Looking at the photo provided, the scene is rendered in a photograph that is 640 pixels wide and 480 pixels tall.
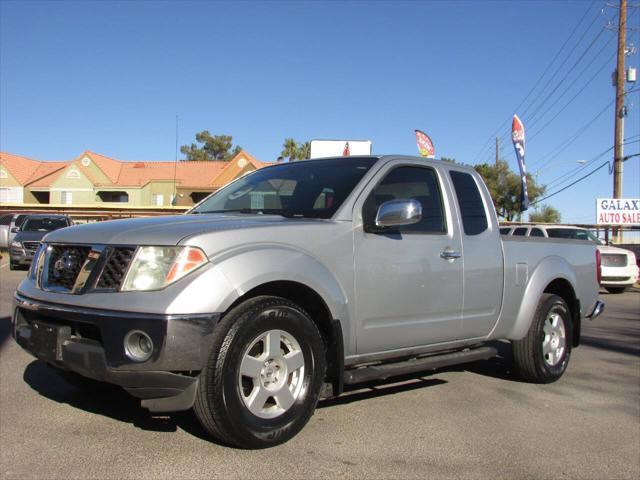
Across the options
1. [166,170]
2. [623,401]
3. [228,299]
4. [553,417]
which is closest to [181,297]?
[228,299]

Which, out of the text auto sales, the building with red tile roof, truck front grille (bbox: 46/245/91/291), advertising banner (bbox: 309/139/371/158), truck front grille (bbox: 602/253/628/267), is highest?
the building with red tile roof

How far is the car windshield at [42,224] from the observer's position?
17.4 metres

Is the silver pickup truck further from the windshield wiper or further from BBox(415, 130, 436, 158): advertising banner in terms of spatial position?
BBox(415, 130, 436, 158): advertising banner

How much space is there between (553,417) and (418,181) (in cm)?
214

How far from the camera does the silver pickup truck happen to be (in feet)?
10.6

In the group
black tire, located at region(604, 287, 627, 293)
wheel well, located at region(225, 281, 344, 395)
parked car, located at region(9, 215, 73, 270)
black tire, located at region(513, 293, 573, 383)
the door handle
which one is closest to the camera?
wheel well, located at region(225, 281, 344, 395)

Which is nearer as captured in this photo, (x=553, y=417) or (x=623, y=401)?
(x=553, y=417)

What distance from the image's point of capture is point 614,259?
1543 centimetres

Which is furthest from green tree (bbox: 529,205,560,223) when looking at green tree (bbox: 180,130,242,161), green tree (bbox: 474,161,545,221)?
green tree (bbox: 180,130,242,161)

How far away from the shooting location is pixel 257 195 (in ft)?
15.9

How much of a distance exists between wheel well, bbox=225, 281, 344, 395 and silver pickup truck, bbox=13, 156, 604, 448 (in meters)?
0.01

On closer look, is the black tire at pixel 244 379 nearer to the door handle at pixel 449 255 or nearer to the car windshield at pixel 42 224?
the door handle at pixel 449 255

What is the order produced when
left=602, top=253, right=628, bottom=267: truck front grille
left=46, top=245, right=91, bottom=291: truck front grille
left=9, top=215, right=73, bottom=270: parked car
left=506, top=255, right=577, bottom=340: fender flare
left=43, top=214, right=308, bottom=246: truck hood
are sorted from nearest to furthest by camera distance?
1. left=43, top=214, right=308, bottom=246: truck hood
2. left=46, top=245, right=91, bottom=291: truck front grille
3. left=506, top=255, right=577, bottom=340: fender flare
4. left=602, top=253, right=628, bottom=267: truck front grille
5. left=9, top=215, right=73, bottom=270: parked car

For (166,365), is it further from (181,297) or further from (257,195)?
(257,195)
